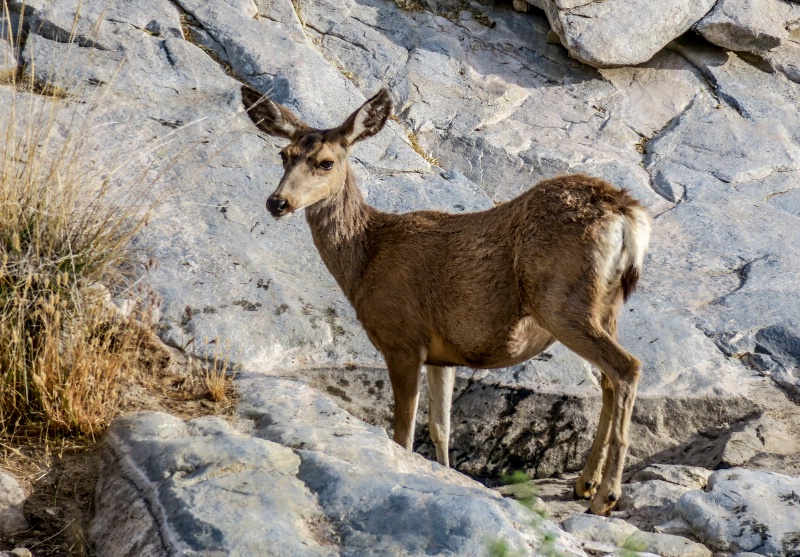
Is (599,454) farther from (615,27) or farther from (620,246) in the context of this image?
(615,27)

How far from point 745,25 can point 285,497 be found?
29.3ft

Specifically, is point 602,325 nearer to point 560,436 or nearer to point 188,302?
point 560,436

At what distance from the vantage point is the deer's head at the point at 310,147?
6.76 meters

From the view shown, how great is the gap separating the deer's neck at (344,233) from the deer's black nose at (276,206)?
2.06 feet

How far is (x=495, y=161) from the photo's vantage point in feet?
33.2

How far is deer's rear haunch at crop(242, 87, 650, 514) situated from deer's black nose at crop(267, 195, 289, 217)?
2cm

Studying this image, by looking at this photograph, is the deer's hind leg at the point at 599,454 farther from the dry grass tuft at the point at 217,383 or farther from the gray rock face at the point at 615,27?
the gray rock face at the point at 615,27

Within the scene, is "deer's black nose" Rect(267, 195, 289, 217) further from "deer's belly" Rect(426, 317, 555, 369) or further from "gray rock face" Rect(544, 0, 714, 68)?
"gray rock face" Rect(544, 0, 714, 68)

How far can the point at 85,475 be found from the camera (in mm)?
5312

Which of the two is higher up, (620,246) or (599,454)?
(620,246)

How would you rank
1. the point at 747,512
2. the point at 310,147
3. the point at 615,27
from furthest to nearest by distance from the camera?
the point at 615,27
the point at 310,147
the point at 747,512

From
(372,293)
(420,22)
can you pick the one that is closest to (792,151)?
(420,22)

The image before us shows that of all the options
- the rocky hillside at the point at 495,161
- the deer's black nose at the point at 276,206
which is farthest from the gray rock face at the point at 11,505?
the deer's black nose at the point at 276,206

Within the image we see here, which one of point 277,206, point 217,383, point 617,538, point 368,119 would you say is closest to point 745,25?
point 368,119
